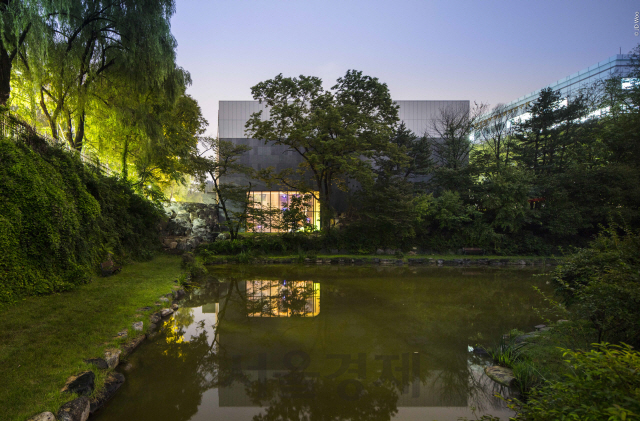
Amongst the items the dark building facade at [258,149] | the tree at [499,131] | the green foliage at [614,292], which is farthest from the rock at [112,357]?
the tree at [499,131]

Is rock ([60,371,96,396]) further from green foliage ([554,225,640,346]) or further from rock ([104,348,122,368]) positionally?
green foliage ([554,225,640,346])

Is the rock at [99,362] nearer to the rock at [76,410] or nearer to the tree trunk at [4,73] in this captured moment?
the rock at [76,410]

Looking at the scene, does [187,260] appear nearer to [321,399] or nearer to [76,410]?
[76,410]

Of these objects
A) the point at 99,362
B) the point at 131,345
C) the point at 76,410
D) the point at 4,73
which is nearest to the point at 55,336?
the point at 131,345

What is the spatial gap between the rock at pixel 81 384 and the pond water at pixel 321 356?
27cm

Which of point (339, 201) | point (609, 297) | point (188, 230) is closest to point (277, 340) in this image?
point (609, 297)

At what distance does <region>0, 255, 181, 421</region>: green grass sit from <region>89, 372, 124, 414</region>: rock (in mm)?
87

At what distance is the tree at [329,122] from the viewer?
1488 centimetres

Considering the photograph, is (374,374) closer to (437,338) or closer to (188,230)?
(437,338)

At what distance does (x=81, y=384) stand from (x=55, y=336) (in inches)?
58.9

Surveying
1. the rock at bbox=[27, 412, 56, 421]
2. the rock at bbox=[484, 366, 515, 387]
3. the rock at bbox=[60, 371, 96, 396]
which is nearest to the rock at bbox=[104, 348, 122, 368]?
the rock at bbox=[60, 371, 96, 396]

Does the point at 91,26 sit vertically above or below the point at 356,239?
above

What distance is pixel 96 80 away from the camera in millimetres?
10531

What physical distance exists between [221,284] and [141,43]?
7.78m
